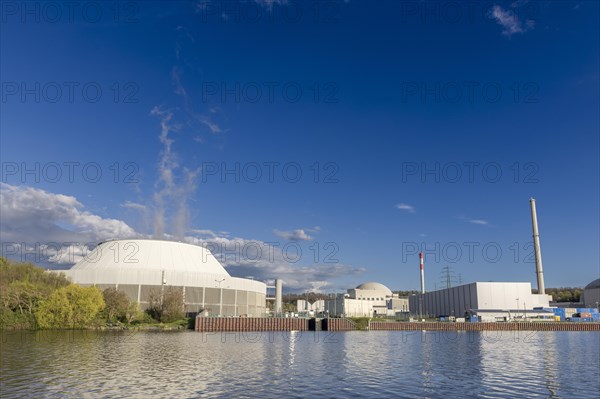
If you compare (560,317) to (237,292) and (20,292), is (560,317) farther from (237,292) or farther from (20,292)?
(20,292)

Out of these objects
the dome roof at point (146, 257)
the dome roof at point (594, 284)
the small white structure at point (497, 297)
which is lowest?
the small white structure at point (497, 297)

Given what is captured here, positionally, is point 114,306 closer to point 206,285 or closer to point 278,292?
point 206,285

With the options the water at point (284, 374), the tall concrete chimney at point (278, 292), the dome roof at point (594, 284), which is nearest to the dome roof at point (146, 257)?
the tall concrete chimney at point (278, 292)

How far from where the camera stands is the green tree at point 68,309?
73000 millimetres

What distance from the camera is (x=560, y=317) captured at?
121062mm

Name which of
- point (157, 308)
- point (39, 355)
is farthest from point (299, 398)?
point (157, 308)

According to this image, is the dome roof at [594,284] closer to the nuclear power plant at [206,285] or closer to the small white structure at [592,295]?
the small white structure at [592,295]

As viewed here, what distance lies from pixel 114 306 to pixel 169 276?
23967 millimetres

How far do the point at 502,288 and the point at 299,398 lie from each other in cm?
11338

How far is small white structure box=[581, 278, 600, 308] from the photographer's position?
513ft

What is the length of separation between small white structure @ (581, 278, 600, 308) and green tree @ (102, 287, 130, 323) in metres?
144

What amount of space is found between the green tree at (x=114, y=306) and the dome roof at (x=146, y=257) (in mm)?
25668

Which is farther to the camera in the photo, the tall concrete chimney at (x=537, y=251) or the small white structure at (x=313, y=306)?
the small white structure at (x=313, y=306)

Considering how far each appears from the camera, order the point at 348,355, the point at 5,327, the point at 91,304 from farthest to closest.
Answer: the point at 91,304
the point at 5,327
the point at 348,355
